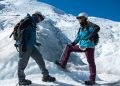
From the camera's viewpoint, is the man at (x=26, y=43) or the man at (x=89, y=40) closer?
the man at (x=26, y=43)

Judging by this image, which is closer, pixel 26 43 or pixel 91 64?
pixel 26 43

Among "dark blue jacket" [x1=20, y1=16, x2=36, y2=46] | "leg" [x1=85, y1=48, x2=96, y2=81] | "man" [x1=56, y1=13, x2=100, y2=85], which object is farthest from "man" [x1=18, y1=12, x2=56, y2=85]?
"leg" [x1=85, y1=48, x2=96, y2=81]

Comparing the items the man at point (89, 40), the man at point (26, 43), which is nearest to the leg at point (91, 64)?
the man at point (89, 40)

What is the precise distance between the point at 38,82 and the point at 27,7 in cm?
6978

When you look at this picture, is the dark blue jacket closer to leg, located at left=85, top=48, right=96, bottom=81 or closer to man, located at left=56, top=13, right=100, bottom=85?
man, located at left=56, top=13, right=100, bottom=85

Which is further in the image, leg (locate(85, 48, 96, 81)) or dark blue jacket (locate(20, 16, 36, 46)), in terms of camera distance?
leg (locate(85, 48, 96, 81))

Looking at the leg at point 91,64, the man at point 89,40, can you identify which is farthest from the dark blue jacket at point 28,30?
the leg at point 91,64

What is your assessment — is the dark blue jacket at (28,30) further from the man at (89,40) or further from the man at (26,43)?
the man at (89,40)

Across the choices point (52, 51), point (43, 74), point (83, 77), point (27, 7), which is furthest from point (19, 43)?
point (27, 7)

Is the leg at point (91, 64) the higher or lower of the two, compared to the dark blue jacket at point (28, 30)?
lower

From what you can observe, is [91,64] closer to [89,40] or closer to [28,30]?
[89,40]

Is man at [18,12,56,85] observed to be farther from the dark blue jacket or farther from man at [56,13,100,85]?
man at [56,13,100,85]

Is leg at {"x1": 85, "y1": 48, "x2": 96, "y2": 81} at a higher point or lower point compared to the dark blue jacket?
lower

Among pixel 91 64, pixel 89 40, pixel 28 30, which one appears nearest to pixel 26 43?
pixel 28 30
